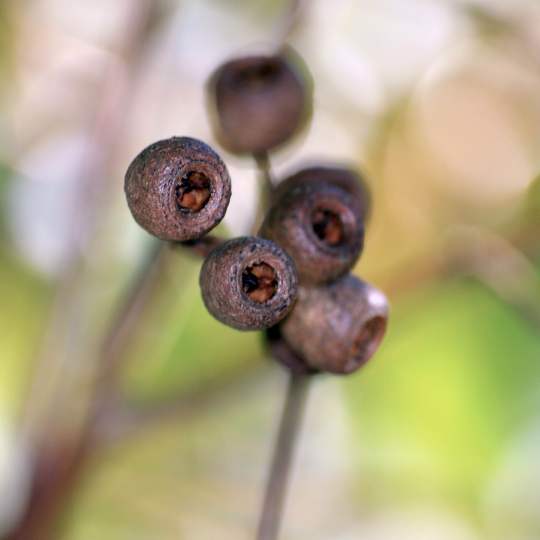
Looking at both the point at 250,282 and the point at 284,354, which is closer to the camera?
the point at 250,282

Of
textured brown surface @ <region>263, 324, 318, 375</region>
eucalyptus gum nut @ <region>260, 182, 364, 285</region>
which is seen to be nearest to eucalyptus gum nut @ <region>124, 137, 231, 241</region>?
eucalyptus gum nut @ <region>260, 182, 364, 285</region>

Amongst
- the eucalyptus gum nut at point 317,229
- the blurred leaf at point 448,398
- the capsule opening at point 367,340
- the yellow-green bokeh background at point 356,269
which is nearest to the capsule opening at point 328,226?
the eucalyptus gum nut at point 317,229

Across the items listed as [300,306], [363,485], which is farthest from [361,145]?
[300,306]

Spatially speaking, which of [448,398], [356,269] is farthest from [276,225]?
[448,398]

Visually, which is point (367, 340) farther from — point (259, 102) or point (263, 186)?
point (259, 102)

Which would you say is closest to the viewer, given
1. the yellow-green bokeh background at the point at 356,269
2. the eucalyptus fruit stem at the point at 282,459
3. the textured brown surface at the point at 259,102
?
the eucalyptus fruit stem at the point at 282,459

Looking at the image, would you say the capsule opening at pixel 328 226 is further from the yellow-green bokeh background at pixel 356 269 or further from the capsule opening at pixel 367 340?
the yellow-green bokeh background at pixel 356 269

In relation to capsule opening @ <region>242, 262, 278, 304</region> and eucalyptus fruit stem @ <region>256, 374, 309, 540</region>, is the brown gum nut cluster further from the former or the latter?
capsule opening @ <region>242, 262, 278, 304</region>

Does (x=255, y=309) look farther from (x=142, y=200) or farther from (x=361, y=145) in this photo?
(x=361, y=145)
